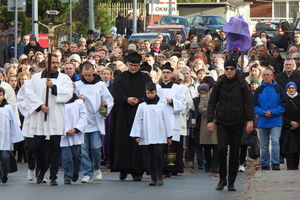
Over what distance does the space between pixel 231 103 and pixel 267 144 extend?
14.3 ft

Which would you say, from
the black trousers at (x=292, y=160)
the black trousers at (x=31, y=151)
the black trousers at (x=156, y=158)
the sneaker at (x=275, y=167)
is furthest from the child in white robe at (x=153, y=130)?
the black trousers at (x=292, y=160)

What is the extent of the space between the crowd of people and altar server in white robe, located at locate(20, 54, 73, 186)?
0.05ft

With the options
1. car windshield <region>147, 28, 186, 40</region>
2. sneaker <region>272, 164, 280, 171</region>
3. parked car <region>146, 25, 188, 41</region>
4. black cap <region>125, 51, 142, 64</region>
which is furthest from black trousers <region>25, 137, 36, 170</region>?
parked car <region>146, 25, 188, 41</region>

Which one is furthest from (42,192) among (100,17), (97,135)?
(100,17)

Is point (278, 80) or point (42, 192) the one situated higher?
point (278, 80)

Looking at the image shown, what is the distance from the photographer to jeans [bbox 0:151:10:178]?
18781 mm

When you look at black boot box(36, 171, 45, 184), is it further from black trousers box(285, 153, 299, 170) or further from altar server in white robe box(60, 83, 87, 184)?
black trousers box(285, 153, 299, 170)

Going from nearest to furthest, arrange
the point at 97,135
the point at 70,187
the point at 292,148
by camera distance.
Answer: the point at 70,187, the point at 97,135, the point at 292,148

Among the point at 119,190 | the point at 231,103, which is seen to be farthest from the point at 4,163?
the point at 231,103

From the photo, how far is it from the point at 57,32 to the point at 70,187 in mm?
27356

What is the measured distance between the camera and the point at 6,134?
61.8ft

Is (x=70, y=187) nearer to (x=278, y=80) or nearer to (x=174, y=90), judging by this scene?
(x=174, y=90)

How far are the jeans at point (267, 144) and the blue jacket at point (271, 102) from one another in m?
0.12

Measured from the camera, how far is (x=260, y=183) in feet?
59.2
